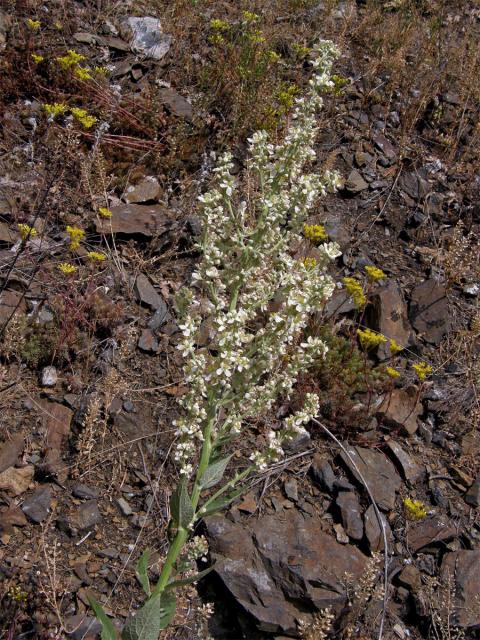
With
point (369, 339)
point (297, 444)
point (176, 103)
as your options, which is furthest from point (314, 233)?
point (176, 103)

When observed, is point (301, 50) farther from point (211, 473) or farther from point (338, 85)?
point (211, 473)

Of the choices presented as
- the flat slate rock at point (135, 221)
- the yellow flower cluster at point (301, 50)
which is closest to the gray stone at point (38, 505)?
the flat slate rock at point (135, 221)

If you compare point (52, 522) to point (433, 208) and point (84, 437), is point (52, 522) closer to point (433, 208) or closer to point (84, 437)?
point (84, 437)

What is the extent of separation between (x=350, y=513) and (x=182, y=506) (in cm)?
199

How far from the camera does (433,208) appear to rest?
21.4 ft

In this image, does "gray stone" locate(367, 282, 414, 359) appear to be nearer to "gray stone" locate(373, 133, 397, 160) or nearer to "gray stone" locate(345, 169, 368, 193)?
"gray stone" locate(345, 169, 368, 193)

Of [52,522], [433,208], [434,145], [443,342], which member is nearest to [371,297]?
[443,342]

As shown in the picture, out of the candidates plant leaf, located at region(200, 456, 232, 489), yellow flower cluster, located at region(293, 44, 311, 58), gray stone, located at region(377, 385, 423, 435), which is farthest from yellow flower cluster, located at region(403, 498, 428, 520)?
yellow flower cluster, located at region(293, 44, 311, 58)

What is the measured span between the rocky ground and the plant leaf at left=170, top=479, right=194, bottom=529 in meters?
1.10

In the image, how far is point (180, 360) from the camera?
472 centimetres

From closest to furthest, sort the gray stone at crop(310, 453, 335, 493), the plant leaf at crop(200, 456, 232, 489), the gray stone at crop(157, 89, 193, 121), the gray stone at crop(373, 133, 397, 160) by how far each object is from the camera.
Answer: the plant leaf at crop(200, 456, 232, 489) → the gray stone at crop(310, 453, 335, 493) → the gray stone at crop(157, 89, 193, 121) → the gray stone at crop(373, 133, 397, 160)

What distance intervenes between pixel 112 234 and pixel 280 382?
3066 mm

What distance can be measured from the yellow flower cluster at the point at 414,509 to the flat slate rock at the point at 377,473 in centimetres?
12

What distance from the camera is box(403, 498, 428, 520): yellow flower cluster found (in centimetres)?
410
